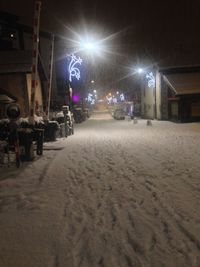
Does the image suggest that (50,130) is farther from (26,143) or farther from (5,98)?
(26,143)

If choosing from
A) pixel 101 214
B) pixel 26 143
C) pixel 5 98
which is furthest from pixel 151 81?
pixel 101 214

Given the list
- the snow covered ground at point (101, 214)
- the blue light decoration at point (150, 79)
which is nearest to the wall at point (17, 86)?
the snow covered ground at point (101, 214)

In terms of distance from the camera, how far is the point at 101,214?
632 centimetres

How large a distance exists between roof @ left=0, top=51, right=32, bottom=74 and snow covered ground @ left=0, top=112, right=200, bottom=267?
13107mm

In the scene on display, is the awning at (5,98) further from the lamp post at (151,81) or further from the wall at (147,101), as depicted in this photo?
the wall at (147,101)

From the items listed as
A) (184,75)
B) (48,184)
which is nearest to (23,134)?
(48,184)

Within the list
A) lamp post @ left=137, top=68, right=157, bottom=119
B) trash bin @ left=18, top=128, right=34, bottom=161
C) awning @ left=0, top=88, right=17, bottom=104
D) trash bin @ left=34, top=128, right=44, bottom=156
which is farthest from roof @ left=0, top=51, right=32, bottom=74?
lamp post @ left=137, top=68, right=157, bottom=119

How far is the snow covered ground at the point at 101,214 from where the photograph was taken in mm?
4641

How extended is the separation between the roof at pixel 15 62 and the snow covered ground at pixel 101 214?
1311 cm

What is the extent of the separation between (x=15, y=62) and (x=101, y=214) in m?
19.8

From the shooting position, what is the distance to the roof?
76.1 ft

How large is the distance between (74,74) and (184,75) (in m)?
12.4

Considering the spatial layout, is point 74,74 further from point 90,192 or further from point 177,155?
point 90,192

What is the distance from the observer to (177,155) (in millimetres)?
13078
